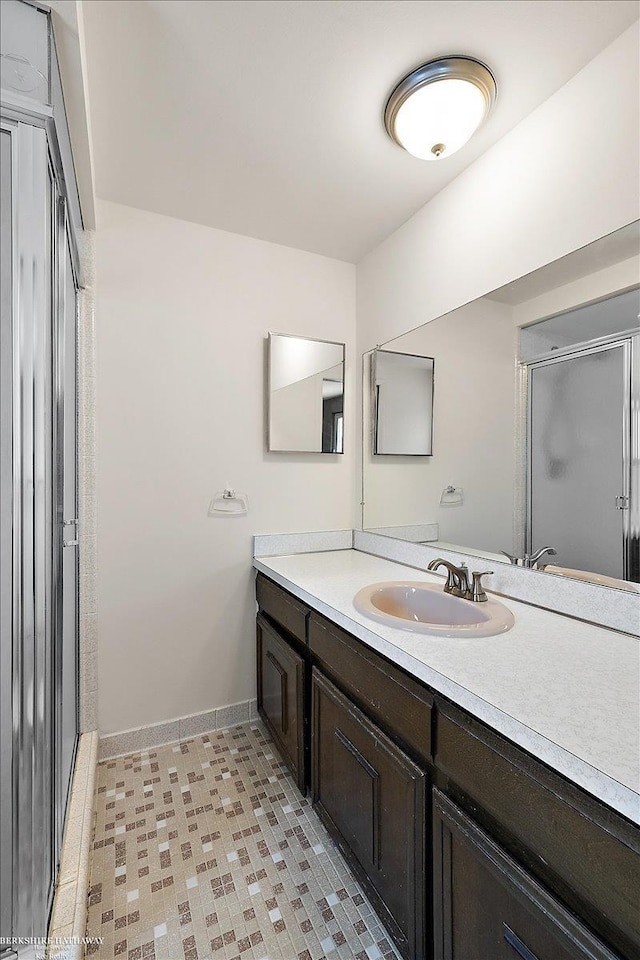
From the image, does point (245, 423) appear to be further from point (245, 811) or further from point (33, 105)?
point (245, 811)

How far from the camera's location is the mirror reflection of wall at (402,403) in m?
1.92

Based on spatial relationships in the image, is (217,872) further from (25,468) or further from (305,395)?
(305,395)

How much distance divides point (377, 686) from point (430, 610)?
467 millimetres

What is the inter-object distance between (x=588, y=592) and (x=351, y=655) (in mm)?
712

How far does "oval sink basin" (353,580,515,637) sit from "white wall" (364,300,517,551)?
0.88ft

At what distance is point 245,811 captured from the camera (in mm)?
1578

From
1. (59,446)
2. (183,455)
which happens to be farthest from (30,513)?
(183,455)

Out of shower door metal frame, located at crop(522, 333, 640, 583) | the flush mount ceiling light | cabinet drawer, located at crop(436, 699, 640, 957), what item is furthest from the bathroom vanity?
the flush mount ceiling light

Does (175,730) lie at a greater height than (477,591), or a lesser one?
lesser

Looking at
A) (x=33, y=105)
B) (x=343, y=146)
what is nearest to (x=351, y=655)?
Result: (x=33, y=105)

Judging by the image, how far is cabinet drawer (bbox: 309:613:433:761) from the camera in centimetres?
98

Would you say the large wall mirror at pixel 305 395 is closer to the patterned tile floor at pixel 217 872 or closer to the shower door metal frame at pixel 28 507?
the shower door metal frame at pixel 28 507

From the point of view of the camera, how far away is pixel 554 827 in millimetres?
677

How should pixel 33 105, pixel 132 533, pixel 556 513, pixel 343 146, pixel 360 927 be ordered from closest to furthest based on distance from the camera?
pixel 33 105
pixel 360 927
pixel 556 513
pixel 343 146
pixel 132 533
